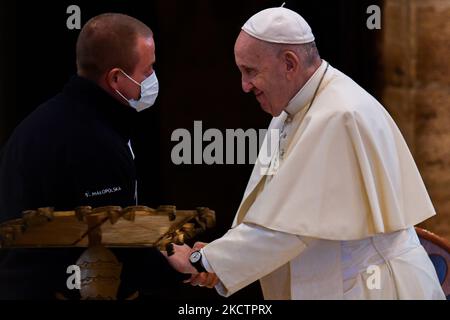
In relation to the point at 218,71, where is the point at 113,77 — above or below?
above

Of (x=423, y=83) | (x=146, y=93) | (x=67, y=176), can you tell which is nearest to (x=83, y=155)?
(x=67, y=176)

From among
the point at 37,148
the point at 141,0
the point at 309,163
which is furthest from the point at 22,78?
the point at 309,163

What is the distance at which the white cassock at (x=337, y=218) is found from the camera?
16.5ft

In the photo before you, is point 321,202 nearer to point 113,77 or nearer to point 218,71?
point 113,77

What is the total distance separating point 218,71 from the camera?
7.05 metres

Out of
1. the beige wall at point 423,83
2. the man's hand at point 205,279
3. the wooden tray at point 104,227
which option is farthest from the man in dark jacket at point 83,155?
the beige wall at point 423,83

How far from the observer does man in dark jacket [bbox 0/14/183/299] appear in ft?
16.2

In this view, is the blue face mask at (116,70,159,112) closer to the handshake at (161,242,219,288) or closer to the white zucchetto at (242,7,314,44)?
the white zucchetto at (242,7,314,44)

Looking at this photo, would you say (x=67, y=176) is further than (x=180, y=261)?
No

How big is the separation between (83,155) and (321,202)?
94 cm

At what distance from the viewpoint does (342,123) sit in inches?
200

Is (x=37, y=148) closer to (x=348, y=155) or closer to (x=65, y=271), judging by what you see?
(x=65, y=271)

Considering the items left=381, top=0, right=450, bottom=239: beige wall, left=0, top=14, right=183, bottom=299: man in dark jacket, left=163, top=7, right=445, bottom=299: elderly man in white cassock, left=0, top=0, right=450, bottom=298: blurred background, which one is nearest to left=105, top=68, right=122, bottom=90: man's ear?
left=0, top=14, right=183, bottom=299: man in dark jacket

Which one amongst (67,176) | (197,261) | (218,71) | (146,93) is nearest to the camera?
(67,176)
